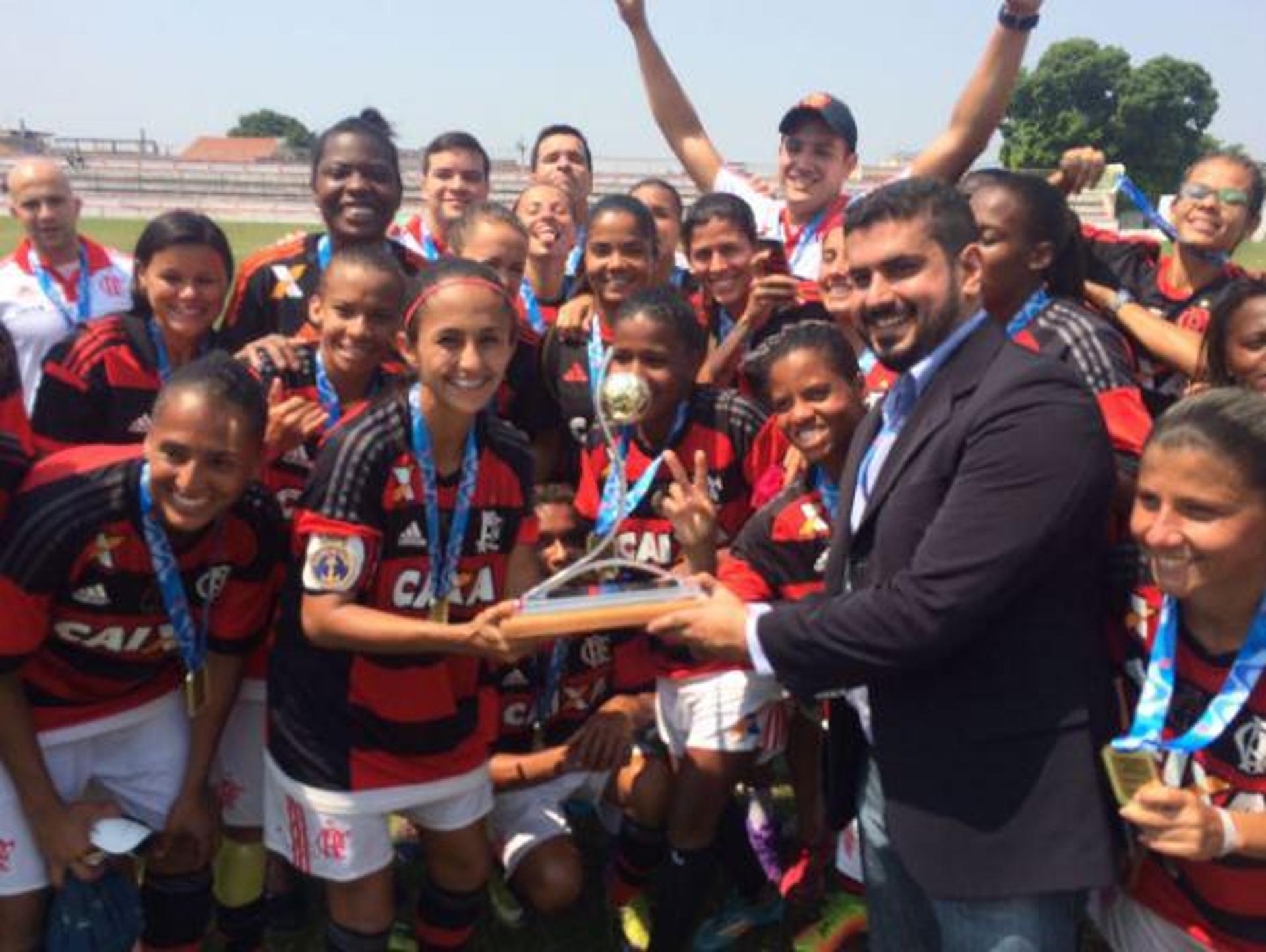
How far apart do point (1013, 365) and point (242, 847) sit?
309cm

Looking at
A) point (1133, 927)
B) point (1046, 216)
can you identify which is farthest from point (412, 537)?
point (1046, 216)

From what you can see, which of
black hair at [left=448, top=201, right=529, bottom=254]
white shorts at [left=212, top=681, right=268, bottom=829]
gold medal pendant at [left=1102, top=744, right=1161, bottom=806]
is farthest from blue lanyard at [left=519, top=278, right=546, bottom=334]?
gold medal pendant at [left=1102, top=744, right=1161, bottom=806]

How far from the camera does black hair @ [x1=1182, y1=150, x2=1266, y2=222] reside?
5191 mm

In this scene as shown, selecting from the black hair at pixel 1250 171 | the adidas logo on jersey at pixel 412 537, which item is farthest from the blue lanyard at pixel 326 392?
the black hair at pixel 1250 171

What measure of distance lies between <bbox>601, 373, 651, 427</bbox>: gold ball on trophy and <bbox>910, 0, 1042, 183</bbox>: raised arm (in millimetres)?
2799

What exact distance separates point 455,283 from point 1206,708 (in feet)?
7.57

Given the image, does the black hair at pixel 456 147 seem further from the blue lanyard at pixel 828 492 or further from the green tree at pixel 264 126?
the green tree at pixel 264 126

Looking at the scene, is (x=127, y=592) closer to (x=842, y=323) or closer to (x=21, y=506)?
(x=21, y=506)

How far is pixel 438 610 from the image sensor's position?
333cm

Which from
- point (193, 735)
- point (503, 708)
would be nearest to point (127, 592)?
point (193, 735)

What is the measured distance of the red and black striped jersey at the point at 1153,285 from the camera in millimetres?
4617

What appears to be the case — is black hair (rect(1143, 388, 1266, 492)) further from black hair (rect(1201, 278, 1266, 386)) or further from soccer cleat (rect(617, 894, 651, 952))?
soccer cleat (rect(617, 894, 651, 952))

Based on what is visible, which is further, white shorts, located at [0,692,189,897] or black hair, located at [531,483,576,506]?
black hair, located at [531,483,576,506]

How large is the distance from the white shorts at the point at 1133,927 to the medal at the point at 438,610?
6.50 ft
